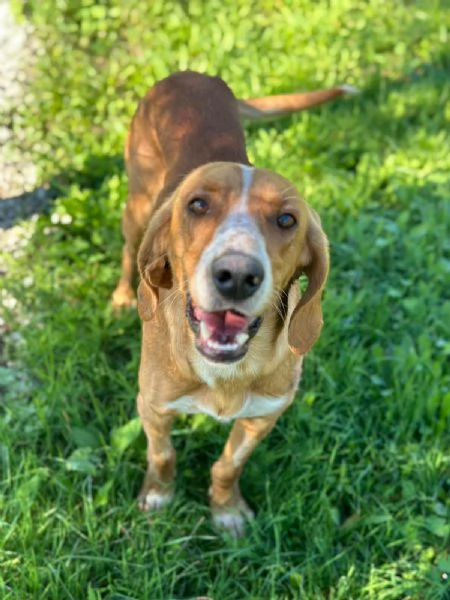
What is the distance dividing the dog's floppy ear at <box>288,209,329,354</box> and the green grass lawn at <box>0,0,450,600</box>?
103 cm

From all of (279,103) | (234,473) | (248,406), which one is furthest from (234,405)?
(279,103)

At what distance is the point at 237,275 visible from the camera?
2.25 metres

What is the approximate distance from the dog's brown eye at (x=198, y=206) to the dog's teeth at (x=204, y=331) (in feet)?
1.22

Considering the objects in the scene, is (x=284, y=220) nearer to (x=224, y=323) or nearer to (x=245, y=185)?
(x=245, y=185)

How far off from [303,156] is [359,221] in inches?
30.1

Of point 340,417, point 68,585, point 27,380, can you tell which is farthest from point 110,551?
point 340,417

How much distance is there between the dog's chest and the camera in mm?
2865

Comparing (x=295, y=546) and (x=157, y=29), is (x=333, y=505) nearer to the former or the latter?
(x=295, y=546)

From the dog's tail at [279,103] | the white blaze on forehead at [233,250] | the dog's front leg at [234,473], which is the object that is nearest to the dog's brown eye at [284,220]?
the white blaze on forehead at [233,250]

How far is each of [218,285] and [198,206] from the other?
0.38 m

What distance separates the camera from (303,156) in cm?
530

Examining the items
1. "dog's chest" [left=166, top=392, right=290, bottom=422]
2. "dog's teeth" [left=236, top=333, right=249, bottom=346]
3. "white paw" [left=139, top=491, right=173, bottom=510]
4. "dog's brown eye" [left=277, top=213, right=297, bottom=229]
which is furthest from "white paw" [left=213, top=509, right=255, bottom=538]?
"dog's brown eye" [left=277, top=213, right=297, bottom=229]

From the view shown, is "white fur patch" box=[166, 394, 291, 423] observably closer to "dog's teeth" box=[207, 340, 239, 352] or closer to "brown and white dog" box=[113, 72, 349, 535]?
"brown and white dog" box=[113, 72, 349, 535]

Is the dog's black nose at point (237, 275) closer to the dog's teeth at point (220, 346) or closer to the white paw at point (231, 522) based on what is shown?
the dog's teeth at point (220, 346)
